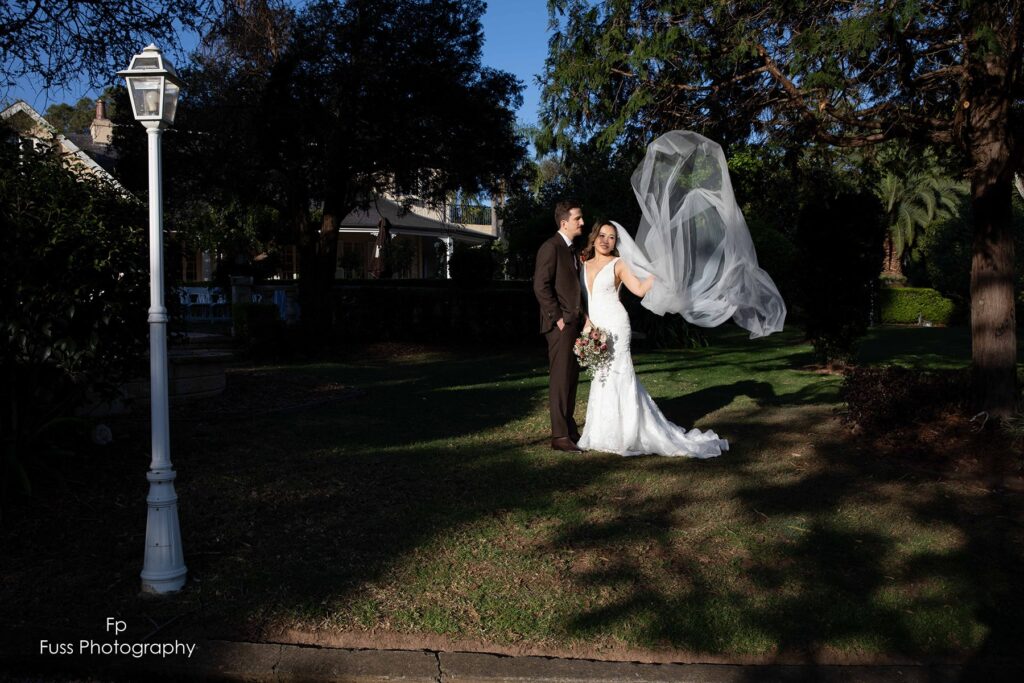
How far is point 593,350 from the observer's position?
7.91 m

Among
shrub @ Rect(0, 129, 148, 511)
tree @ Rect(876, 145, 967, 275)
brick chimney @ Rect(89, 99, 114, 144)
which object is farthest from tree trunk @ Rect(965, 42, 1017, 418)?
brick chimney @ Rect(89, 99, 114, 144)

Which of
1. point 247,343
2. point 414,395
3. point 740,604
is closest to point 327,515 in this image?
point 740,604

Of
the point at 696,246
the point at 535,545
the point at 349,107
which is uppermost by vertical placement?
the point at 349,107

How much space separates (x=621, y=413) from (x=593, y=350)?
63 centimetres

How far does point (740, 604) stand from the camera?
15.1 feet

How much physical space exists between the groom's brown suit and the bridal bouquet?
16 cm

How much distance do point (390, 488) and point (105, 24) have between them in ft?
24.5

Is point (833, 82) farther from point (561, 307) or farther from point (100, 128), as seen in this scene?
point (100, 128)

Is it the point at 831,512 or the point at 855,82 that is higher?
the point at 855,82

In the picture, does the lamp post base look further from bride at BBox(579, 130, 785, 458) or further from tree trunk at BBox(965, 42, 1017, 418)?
tree trunk at BBox(965, 42, 1017, 418)

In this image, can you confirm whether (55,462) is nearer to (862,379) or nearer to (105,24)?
(105,24)

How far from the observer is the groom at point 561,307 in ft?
26.2

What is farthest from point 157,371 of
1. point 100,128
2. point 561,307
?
point 100,128

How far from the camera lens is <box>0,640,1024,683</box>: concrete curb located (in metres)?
3.92
